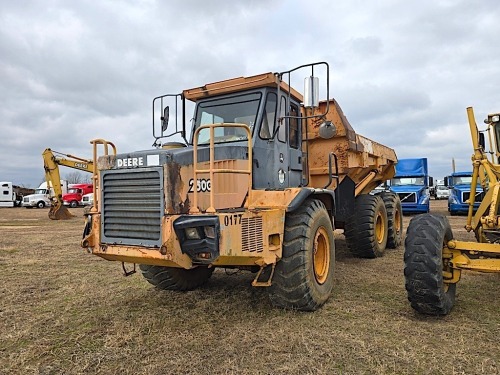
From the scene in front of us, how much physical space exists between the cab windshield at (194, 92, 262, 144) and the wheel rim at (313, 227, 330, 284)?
5.13 ft

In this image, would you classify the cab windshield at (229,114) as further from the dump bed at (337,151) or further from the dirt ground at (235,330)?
the dirt ground at (235,330)

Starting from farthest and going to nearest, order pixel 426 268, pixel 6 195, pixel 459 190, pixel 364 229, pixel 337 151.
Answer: pixel 6 195 < pixel 459 190 < pixel 364 229 < pixel 337 151 < pixel 426 268

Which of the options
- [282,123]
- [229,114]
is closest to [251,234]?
[282,123]

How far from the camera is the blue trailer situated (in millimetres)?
18250

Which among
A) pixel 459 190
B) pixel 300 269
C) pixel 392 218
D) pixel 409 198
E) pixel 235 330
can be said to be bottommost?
pixel 235 330

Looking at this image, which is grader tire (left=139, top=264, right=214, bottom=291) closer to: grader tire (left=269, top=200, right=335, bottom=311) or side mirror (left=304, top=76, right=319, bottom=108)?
grader tire (left=269, top=200, right=335, bottom=311)

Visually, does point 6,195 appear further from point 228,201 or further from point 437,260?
point 437,260

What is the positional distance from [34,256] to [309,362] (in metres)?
7.60

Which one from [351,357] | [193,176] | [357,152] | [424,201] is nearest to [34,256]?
[193,176]

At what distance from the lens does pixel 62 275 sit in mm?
7020

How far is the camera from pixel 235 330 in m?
4.22

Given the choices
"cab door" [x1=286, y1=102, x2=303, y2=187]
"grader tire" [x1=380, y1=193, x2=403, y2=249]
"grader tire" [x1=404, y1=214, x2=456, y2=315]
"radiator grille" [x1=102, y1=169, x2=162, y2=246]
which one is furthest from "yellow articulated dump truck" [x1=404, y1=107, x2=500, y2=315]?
"grader tire" [x1=380, y1=193, x2=403, y2=249]

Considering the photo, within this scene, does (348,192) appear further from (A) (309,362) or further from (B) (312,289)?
(A) (309,362)

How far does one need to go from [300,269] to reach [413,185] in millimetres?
15716
